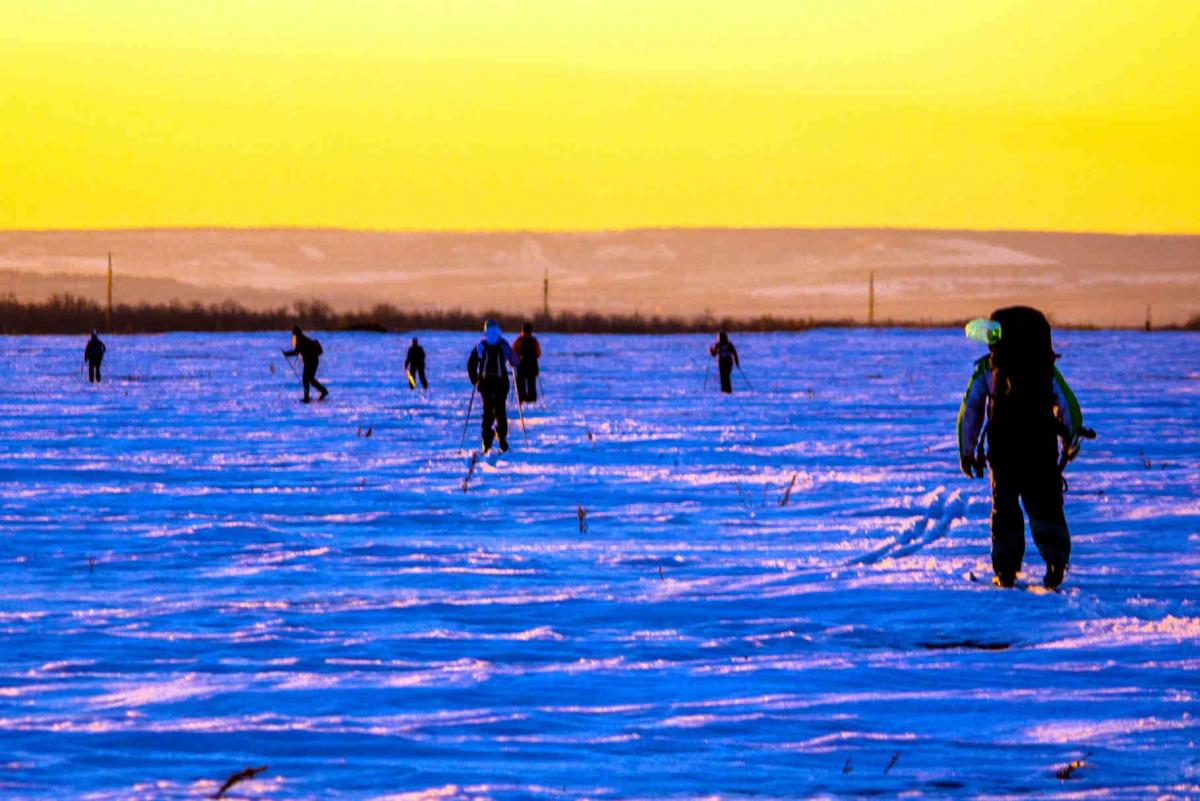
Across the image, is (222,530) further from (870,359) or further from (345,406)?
(870,359)

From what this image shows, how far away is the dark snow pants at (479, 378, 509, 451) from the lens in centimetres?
1891

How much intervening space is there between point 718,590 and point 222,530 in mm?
4208

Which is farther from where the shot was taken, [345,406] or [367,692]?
[345,406]

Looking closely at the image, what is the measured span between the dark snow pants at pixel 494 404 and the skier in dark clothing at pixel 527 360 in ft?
25.0

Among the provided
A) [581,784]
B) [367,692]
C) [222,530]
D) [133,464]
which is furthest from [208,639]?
[133,464]

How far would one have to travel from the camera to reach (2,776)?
5414mm

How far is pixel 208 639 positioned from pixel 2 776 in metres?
2.54

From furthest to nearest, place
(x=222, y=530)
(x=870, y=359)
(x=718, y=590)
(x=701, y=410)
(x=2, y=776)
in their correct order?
1. (x=870, y=359)
2. (x=701, y=410)
3. (x=222, y=530)
4. (x=718, y=590)
5. (x=2, y=776)

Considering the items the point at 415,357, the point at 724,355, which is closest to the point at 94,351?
the point at 415,357

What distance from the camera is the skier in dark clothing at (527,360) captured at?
28.0m

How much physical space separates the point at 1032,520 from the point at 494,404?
1010 centimetres

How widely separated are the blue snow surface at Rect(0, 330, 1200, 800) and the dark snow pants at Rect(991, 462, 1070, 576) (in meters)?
0.22

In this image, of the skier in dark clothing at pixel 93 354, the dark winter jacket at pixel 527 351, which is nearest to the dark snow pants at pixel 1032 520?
the dark winter jacket at pixel 527 351

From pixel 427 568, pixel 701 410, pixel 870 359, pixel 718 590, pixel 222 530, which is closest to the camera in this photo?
pixel 718 590
